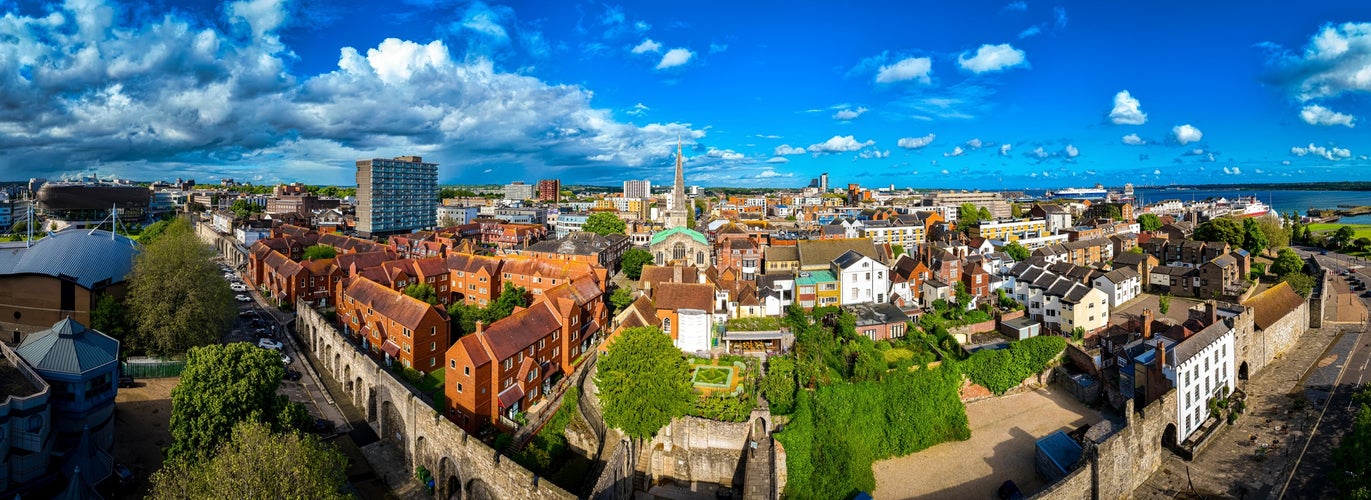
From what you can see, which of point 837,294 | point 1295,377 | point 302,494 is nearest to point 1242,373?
point 1295,377

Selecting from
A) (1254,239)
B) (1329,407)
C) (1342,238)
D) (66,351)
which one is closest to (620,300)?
(66,351)

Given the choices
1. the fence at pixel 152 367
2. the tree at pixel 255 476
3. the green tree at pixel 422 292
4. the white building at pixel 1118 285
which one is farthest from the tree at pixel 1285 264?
the fence at pixel 152 367

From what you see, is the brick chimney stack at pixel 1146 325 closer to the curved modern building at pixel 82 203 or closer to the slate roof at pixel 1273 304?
the slate roof at pixel 1273 304

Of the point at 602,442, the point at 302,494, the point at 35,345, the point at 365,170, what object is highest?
the point at 365,170

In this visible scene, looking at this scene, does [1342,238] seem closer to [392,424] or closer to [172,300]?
[392,424]

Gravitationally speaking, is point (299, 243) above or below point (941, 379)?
above

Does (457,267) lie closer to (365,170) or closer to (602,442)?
(602,442)
